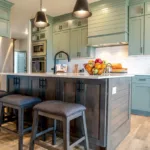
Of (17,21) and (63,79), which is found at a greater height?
(17,21)

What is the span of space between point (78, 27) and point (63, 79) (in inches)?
122

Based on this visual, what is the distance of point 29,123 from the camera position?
2459 millimetres

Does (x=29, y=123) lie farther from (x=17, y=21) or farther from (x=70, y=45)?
(x=17, y=21)

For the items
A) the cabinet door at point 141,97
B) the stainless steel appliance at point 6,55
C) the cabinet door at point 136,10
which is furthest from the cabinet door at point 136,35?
the stainless steel appliance at point 6,55

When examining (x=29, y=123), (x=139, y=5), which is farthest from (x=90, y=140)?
(x=139, y=5)

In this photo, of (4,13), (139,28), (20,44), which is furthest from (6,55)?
(20,44)

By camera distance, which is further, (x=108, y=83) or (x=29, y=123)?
(x=29, y=123)

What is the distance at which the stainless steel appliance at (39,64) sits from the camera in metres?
5.13

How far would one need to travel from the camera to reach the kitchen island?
169cm

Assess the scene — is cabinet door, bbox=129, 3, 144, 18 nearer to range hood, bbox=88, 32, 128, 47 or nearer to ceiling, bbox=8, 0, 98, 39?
range hood, bbox=88, 32, 128, 47

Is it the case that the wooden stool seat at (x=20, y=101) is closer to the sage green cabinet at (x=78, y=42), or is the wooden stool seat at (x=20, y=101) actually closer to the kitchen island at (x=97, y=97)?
the kitchen island at (x=97, y=97)

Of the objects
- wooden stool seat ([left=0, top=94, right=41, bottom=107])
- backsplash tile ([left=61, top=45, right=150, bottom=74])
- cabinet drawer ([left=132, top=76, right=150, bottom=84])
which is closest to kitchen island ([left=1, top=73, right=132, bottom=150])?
wooden stool seat ([left=0, top=94, right=41, bottom=107])

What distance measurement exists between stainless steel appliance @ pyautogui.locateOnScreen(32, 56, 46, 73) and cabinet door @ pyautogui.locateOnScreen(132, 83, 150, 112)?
9.83 feet

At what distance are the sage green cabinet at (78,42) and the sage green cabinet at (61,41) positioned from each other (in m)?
0.17
